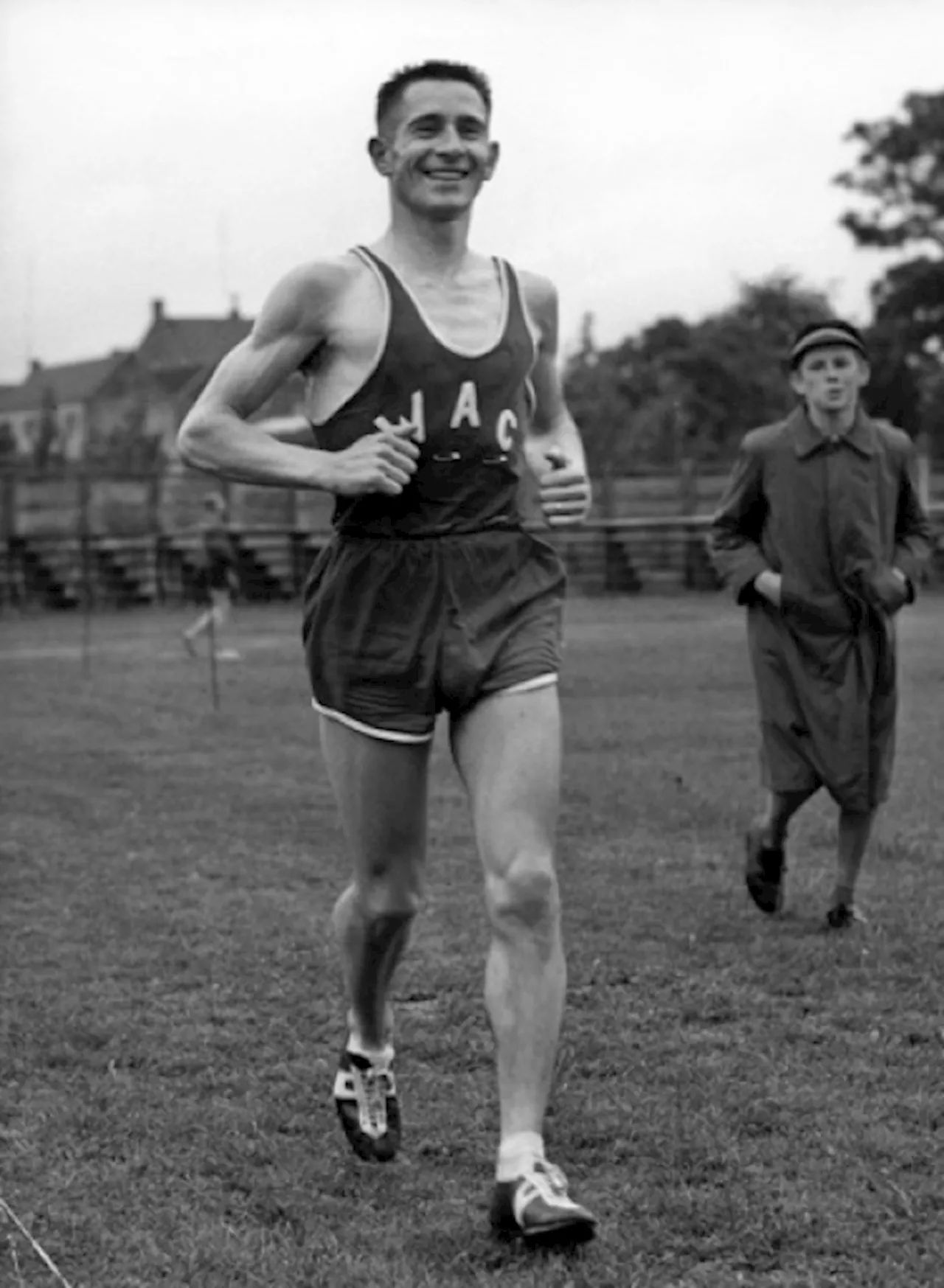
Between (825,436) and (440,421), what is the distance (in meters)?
3.52

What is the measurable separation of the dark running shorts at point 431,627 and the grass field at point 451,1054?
1.06 metres

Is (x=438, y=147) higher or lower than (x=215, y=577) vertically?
higher

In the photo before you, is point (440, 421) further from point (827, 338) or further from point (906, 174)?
point (906, 174)

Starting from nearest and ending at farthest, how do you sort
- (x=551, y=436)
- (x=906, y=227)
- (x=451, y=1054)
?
(x=551, y=436)
(x=451, y=1054)
(x=906, y=227)

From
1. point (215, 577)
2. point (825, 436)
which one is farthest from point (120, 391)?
point (825, 436)

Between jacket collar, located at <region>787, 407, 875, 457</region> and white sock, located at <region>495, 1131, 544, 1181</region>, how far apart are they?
4.06 m

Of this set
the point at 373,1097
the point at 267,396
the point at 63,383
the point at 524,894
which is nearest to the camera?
the point at 524,894

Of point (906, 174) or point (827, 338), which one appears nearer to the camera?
point (827, 338)

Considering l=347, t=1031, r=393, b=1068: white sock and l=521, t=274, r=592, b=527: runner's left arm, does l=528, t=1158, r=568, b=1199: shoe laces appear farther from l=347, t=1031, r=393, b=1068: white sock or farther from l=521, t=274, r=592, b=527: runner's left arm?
l=521, t=274, r=592, b=527: runner's left arm

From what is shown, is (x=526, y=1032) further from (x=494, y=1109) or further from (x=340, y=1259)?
(x=494, y=1109)

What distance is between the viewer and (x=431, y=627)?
5.33 meters

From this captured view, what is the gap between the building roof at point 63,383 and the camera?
142 m

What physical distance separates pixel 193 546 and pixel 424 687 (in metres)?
36.9

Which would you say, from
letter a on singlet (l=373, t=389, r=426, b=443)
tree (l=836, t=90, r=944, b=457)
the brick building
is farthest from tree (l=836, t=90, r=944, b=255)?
letter a on singlet (l=373, t=389, r=426, b=443)
